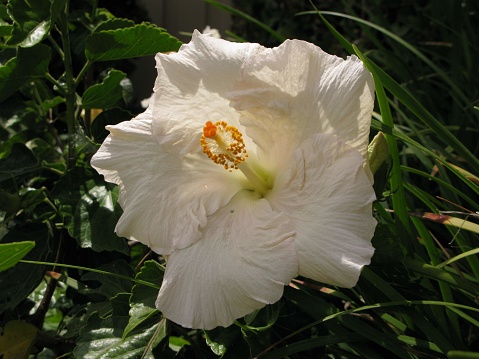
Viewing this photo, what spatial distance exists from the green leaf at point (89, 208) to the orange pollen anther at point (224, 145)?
0.87 ft

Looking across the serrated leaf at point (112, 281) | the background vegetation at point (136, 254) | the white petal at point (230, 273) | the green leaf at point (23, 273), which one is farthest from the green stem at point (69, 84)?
the white petal at point (230, 273)

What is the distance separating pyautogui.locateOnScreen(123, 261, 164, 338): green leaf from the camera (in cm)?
93

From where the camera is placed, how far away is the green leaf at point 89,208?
1.12 m

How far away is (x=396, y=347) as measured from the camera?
87 cm

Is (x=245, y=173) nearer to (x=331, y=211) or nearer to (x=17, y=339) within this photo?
(x=331, y=211)

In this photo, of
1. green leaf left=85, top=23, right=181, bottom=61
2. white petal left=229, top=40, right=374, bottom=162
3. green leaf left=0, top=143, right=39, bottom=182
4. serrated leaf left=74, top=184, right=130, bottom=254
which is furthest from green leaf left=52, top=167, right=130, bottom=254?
white petal left=229, top=40, right=374, bottom=162

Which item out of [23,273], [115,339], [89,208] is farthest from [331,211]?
[23,273]

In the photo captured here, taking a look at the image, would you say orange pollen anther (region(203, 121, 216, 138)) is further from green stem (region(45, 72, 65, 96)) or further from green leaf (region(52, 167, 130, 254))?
green stem (region(45, 72, 65, 96))

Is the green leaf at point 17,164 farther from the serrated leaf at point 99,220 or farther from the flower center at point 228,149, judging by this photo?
the flower center at point 228,149

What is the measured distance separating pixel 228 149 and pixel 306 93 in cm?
16

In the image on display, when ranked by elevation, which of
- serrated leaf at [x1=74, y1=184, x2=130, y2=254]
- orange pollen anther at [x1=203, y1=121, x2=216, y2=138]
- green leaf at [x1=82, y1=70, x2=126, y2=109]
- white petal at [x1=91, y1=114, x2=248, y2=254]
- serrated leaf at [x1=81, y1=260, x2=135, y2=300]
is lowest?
serrated leaf at [x1=81, y1=260, x2=135, y2=300]

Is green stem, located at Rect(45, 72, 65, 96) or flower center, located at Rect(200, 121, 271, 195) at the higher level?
flower center, located at Rect(200, 121, 271, 195)

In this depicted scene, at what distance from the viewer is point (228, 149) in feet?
3.20

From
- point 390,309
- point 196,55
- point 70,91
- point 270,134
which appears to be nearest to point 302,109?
point 270,134
